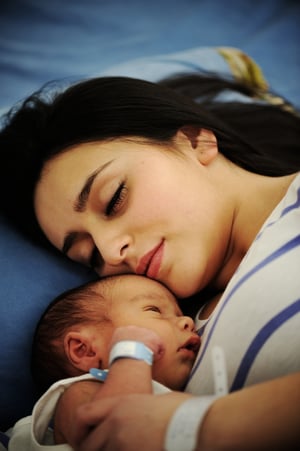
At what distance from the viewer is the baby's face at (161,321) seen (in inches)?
40.4

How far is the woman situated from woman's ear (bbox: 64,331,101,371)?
203 millimetres

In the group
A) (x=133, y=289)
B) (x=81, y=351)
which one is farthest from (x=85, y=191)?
(x=81, y=351)

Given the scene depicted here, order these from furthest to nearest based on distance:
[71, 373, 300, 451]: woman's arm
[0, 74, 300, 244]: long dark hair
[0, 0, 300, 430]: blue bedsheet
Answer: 1. [0, 0, 300, 430]: blue bedsheet
2. [0, 74, 300, 244]: long dark hair
3. [71, 373, 300, 451]: woman's arm

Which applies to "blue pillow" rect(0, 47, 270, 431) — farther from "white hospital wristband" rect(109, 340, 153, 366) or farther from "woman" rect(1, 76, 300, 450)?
"white hospital wristband" rect(109, 340, 153, 366)

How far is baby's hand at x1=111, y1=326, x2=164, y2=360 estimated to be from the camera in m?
0.94

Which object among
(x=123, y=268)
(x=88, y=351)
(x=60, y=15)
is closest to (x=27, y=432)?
(x=88, y=351)

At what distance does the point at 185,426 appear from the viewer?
71 centimetres

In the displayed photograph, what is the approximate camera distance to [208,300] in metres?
1.36

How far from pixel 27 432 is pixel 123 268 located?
1.32 ft

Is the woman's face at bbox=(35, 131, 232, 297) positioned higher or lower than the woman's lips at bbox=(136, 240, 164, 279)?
higher

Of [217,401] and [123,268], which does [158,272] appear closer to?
[123,268]

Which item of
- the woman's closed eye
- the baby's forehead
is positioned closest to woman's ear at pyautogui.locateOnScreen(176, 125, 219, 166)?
the woman's closed eye

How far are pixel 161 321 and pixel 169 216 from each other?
25 cm

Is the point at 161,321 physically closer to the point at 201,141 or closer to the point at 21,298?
the point at 21,298
